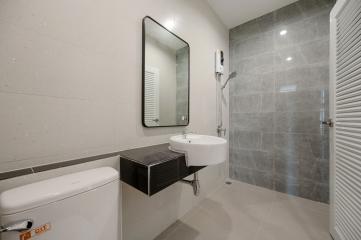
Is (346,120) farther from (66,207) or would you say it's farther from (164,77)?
(66,207)

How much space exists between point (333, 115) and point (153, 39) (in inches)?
64.5

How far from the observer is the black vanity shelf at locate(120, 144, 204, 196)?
0.74 metres

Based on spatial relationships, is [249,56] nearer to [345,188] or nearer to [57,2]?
[345,188]

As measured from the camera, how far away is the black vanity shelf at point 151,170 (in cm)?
74

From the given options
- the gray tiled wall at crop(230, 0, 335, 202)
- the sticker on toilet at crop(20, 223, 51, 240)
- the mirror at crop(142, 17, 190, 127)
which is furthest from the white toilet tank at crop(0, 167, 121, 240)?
the gray tiled wall at crop(230, 0, 335, 202)

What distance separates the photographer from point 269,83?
Result: 206 cm

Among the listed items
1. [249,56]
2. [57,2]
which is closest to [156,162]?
[57,2]

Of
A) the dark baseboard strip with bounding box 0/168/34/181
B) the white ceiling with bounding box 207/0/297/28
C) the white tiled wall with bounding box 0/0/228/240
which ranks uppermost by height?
the white ceiling with bounding box 207/0/297/28

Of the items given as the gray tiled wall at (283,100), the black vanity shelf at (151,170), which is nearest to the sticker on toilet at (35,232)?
the black vanity shelf at (151,170)

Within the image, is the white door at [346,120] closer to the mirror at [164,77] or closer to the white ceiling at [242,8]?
the white ceiling at [242,8]

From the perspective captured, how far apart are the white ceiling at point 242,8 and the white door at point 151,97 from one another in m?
1.44

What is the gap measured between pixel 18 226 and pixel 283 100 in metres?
2.49

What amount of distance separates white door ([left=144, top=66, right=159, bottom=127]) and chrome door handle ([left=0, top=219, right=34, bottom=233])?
751mm

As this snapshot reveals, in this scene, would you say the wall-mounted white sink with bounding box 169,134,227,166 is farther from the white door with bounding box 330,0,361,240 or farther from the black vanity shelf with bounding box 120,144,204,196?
the white door with bounding box 330,0,361,240
